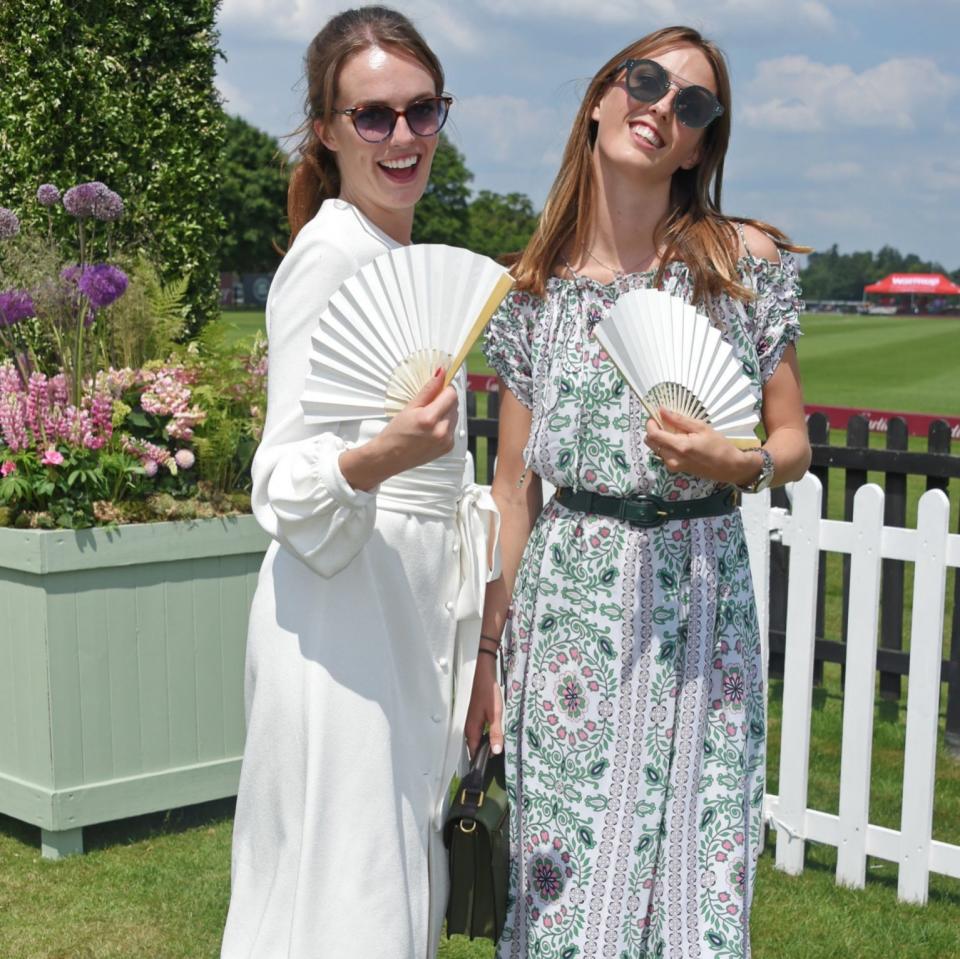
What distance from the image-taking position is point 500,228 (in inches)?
4048

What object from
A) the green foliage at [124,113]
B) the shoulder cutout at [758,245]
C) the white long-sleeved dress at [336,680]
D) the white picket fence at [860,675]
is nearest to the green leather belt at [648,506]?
the white long-sleeved dress at [336,680]

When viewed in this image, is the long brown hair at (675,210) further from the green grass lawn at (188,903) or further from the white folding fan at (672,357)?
the green grass lawn at (188,903)

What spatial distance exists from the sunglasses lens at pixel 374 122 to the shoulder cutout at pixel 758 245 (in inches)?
27.1

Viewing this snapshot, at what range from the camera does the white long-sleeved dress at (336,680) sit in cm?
222

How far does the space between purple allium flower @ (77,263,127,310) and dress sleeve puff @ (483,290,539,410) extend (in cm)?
225

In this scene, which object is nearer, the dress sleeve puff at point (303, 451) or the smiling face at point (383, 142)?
the dress sleeve puff at point (303, 451)

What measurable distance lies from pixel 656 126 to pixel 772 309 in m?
0.39

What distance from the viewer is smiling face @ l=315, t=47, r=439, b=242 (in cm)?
232

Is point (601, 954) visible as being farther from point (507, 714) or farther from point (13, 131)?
point (13, 131)

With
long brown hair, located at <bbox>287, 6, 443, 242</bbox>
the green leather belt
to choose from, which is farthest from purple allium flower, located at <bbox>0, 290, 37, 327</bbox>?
the green leather belt

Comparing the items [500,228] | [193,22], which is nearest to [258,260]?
[500,228]

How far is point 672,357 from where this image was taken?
7.45 feet

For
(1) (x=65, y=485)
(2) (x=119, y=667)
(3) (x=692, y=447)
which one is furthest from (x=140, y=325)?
(3) (x=692, y=447)

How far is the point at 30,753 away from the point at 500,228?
100 meters
